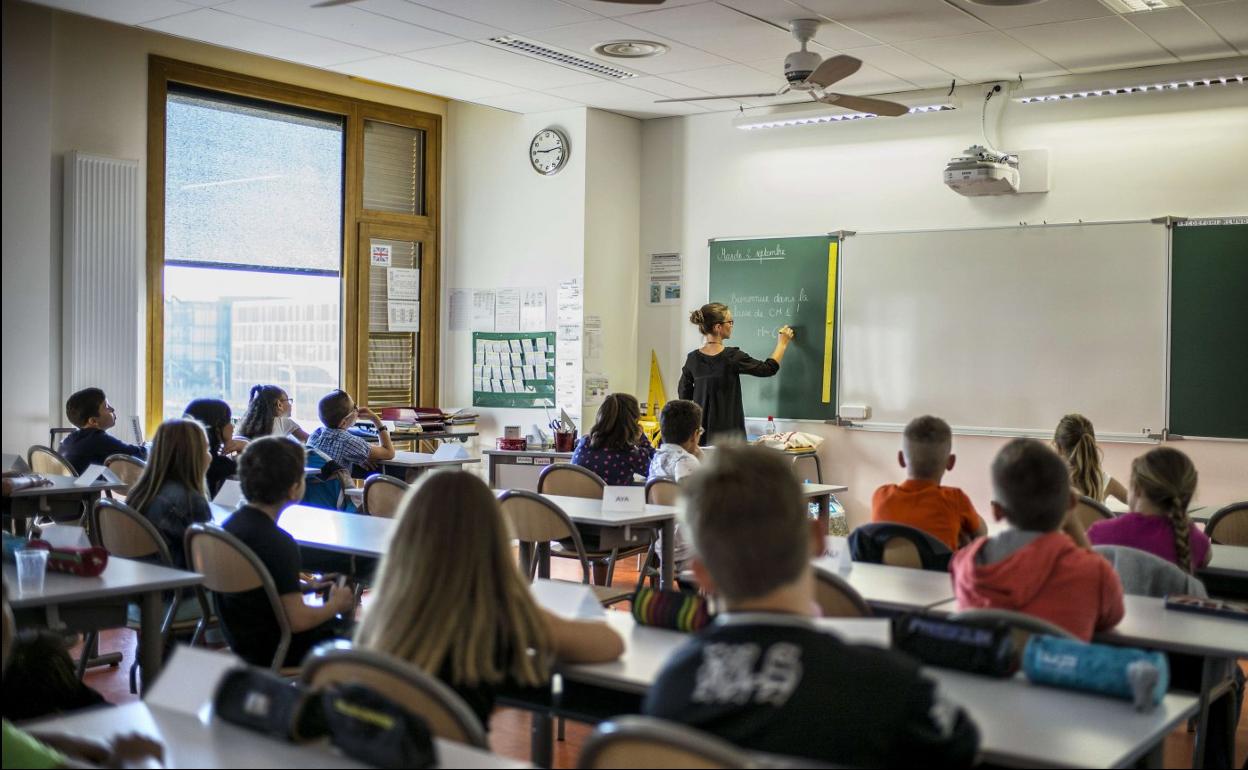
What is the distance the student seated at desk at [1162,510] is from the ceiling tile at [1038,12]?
2774mm

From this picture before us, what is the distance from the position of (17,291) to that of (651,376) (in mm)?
4199

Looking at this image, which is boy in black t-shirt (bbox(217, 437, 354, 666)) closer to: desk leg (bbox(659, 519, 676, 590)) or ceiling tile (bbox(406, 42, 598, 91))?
desk leg (bbox(659, 519, 676, 590))

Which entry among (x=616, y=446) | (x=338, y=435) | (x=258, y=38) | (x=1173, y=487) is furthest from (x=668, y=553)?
(x=258, y=38)

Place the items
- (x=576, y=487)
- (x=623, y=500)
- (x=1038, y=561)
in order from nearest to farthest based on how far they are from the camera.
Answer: (x=1038, y=561), (x=623, y=500), (x=576, y=487)

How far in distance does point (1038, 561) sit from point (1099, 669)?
54 centimetres

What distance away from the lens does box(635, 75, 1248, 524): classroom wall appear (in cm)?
661

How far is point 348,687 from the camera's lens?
173cm

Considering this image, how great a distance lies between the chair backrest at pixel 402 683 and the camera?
5.79ft

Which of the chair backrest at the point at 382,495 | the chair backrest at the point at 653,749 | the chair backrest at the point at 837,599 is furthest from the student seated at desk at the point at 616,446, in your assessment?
the chair backrest at the point at 653,749

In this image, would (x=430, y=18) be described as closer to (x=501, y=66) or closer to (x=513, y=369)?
(x=501, y=66)

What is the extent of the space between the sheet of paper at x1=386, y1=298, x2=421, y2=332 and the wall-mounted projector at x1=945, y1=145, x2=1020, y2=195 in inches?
163

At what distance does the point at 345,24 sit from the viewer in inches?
247

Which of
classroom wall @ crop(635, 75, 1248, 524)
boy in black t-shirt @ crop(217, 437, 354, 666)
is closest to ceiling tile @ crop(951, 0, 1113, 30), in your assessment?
classroom wall @ crop(635, 75, 1248, 524)

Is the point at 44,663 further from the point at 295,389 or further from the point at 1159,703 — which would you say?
the point at 295,389
